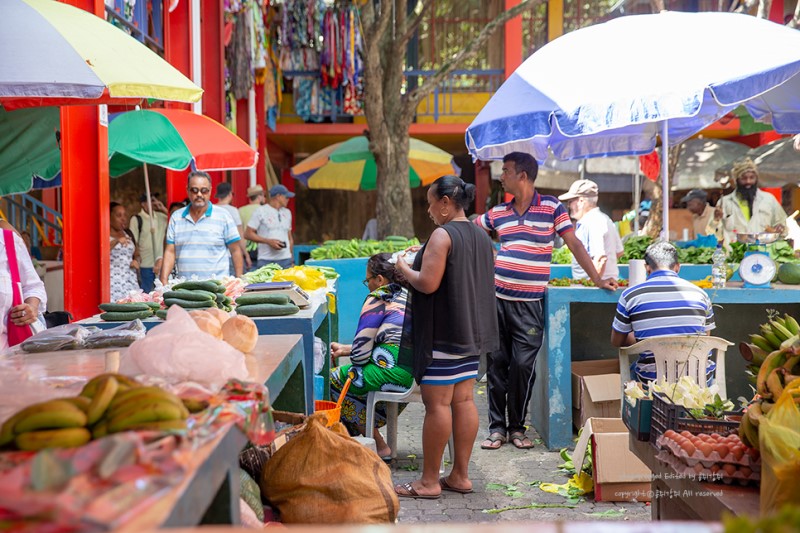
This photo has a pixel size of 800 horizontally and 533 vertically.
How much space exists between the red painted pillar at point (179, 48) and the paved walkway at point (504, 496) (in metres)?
6.55

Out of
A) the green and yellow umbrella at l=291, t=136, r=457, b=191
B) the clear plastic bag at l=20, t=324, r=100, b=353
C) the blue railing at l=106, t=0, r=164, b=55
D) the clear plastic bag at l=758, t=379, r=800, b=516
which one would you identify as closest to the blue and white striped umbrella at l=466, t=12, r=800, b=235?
the clear plastic bag at l=758, t=379, r=800, b=516

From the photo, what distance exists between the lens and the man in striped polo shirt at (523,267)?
671cm

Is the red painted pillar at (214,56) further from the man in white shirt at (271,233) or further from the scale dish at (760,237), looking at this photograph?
the scale dish at (760,237)

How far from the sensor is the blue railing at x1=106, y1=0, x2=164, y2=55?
9461 millimetres

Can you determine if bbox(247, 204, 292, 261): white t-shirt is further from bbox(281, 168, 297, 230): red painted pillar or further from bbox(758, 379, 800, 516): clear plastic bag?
bbox(281, 168, 297, 230): red painted pillar

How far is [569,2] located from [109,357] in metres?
20.0

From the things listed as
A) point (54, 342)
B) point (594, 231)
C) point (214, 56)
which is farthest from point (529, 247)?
point (214, 56)

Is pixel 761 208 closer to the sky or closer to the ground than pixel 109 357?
closer to the sky

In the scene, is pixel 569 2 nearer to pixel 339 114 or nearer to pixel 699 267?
pixel 339 114

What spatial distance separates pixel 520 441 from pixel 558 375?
2.00 ft

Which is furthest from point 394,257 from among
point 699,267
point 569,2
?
point 569,2

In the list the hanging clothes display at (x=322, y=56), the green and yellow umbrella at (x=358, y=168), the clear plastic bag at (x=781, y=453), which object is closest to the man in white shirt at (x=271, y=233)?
the green and yellow umbrella at (x=358, y=168)

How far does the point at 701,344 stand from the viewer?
5.29 meters

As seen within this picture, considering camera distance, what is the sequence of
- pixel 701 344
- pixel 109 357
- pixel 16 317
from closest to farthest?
pixel 109 357 < pixel 16 317 < pixel 701 344
